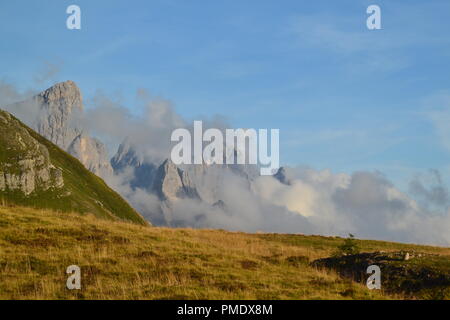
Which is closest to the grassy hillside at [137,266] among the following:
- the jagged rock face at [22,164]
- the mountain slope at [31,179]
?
the mountain slope at [31,179]

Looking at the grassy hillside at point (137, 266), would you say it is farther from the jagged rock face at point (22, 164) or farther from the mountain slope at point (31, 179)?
the jagged rock face at point (22, 164)

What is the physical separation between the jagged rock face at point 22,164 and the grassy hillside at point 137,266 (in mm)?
27105

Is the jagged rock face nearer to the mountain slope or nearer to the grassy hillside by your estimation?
the mountain slope

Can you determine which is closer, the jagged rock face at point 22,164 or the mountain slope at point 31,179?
the mountain slope at point 31,179

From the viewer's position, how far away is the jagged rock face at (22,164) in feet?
227

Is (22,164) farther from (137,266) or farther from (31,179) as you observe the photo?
(137,266)

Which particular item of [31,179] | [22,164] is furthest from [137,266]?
[22,164]

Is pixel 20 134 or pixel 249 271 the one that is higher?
pixel 20 134

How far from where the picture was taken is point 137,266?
30.2 m

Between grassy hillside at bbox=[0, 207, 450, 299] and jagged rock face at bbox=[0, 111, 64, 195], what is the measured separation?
27.1m
